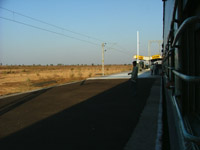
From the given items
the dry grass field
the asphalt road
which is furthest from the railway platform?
the dry grass field

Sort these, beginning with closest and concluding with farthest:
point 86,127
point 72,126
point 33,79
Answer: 1. point 86,127
2. point 72,126
3. point 33,79

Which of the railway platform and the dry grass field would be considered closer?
the railway platform

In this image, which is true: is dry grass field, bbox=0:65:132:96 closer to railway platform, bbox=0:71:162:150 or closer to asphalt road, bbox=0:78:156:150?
asphalt road, bbox=0:78:156:150

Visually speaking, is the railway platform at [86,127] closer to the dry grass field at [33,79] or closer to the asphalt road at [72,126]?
the asphalt road at [72,126]

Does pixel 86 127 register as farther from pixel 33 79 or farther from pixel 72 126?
pixel 33 79

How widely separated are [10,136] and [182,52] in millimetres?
4159

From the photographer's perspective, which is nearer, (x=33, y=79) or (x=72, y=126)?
(x=72, y=126)

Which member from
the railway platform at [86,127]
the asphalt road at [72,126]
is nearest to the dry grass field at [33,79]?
the asphalt road at [72,126]

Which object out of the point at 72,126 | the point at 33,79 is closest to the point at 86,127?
the point at 72,126

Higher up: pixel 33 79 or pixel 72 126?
pixel 72 126

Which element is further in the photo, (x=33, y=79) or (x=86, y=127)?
(x=33, y=79)

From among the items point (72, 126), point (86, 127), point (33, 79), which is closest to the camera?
→ point (86, 127)

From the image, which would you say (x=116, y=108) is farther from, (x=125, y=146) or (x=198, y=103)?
(x=198, y=103)

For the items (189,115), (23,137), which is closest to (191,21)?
(189,115)
